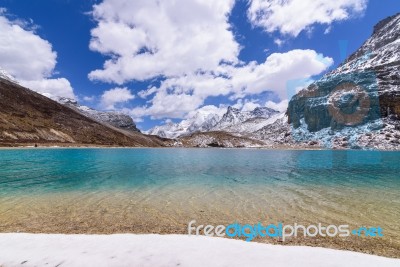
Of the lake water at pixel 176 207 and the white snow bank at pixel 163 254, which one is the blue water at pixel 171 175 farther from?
the white snow bank at pixel 163 254

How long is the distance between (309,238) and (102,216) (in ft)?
40.8

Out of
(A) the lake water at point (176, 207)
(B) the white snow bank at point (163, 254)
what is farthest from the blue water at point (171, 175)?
(B) the white snow bank at point (163, 254)

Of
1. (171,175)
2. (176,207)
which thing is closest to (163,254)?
(176,207)

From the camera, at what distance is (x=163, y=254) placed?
8.73 metres

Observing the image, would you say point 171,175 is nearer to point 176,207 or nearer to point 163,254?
point 176,207

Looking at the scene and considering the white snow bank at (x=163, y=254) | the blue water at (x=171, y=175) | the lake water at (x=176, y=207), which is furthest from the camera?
the blue water at (x=171, y=175)

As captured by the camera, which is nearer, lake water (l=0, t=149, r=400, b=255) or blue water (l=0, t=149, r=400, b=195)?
lake water (l=0, t=149, r=400, b=255)

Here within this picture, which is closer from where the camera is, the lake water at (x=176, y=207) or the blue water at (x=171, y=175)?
the lake water at (x=176, y=207)

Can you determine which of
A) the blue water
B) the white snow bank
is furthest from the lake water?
the white snow bank

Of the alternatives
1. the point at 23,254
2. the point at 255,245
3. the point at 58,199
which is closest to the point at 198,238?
the point at 255,245

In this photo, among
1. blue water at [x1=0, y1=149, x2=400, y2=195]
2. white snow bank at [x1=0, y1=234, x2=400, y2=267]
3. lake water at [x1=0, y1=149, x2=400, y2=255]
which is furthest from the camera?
blue water at [x1=0, y1=149, x2=400, y2=195]

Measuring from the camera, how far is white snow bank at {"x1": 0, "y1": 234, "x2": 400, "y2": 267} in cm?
813

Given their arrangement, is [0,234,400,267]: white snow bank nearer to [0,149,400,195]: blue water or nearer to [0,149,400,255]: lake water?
[0,149,400,255]: lake water

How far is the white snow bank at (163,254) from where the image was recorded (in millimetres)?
8128
